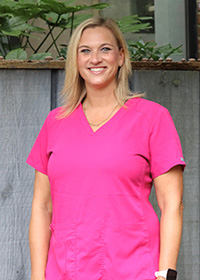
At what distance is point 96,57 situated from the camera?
1.99 meters

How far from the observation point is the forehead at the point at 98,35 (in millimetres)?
2020

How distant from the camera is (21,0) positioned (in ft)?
8.20

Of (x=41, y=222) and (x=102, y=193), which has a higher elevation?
(x=102, y=193)

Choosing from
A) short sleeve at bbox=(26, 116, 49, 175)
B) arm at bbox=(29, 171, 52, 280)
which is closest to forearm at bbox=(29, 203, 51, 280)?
arm at bbox=(29, 171, 52, 280)

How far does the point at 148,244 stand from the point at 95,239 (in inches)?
6.6

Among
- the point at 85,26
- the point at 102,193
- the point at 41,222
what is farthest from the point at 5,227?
the point at 85,26

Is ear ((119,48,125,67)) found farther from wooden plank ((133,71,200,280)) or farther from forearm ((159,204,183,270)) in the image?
forearm ((159,204,183,270))

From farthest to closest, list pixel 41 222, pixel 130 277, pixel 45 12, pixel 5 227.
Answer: pixel 45 12, pixel 5 227, pixel 41 222, pixel 130 277

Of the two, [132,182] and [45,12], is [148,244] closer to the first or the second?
[132,182]

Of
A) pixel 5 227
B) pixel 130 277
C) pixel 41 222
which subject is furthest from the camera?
pixel 5 227

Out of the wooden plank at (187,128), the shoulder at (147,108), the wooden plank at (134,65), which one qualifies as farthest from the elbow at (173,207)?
the wooden plank at (134,65)

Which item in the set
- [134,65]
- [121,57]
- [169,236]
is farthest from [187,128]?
[169,236]

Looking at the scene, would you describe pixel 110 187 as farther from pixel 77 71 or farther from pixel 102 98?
pixel 77 71

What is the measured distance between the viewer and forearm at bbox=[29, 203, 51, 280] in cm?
199
